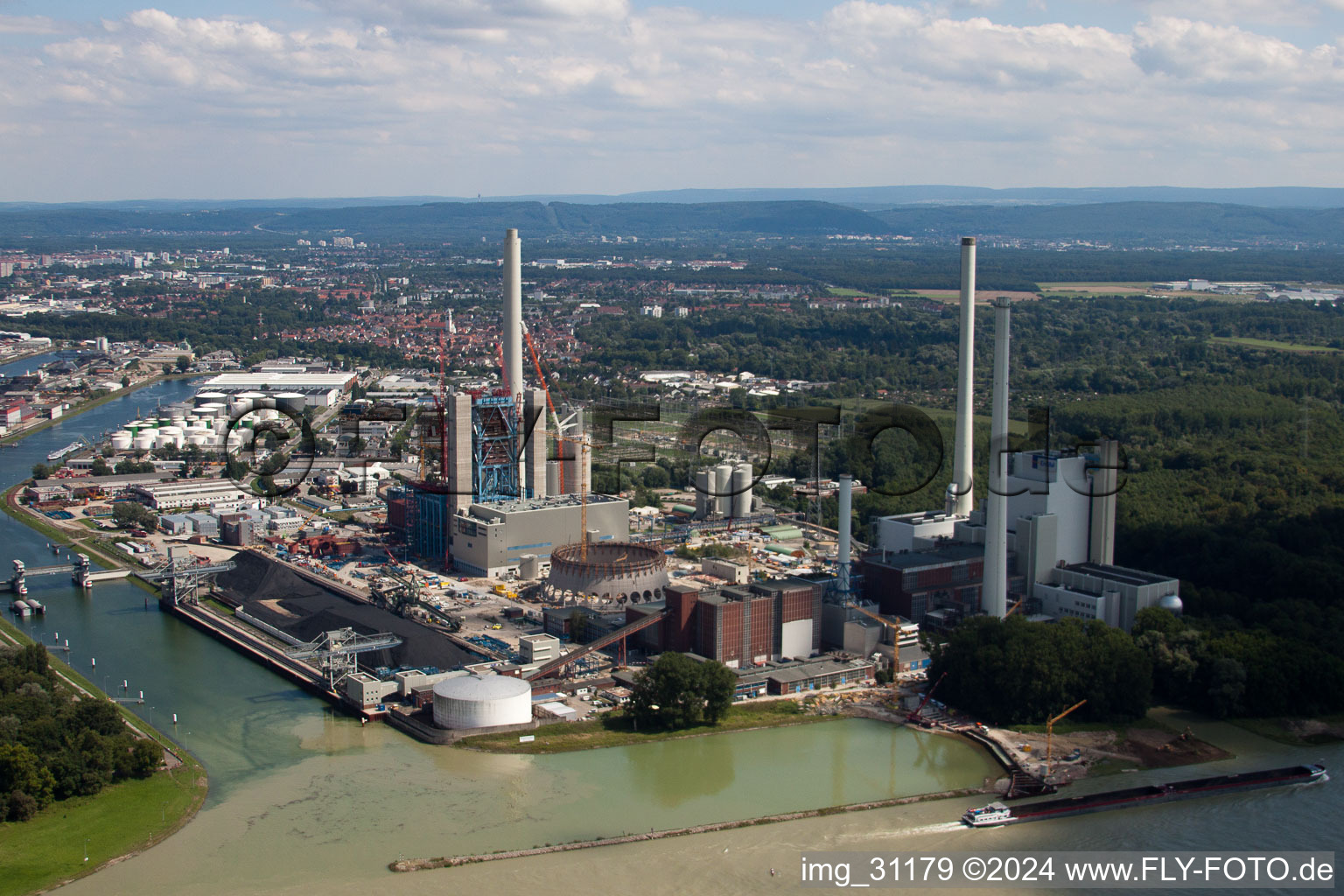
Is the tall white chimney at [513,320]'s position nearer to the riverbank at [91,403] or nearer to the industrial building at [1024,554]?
the industrial building at [1024,554]

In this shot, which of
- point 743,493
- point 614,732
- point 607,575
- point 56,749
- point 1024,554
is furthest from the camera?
point 743,493

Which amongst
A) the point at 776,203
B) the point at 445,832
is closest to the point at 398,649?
the point at 445,832

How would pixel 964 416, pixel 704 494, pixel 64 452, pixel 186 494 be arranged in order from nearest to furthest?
pixel 964 416 → pixel 704 494 → pixel 186 494 → pixel 64 452

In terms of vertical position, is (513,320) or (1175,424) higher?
(513,320)

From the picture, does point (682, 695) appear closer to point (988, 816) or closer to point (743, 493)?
point (988, 816)

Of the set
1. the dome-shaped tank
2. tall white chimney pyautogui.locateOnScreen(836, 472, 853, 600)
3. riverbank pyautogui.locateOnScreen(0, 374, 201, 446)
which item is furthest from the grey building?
riverbank pyautogui.locateOnScreen(0, 374, 201, 446)

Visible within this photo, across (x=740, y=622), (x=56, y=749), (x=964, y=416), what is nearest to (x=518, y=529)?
(x=740, y=622)

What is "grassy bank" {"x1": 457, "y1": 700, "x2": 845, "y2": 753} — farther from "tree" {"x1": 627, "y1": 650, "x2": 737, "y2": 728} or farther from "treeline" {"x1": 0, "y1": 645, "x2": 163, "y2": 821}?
"treeline" {"x1": 0, "y1": 645, "x2": 163, "y2": 821}
